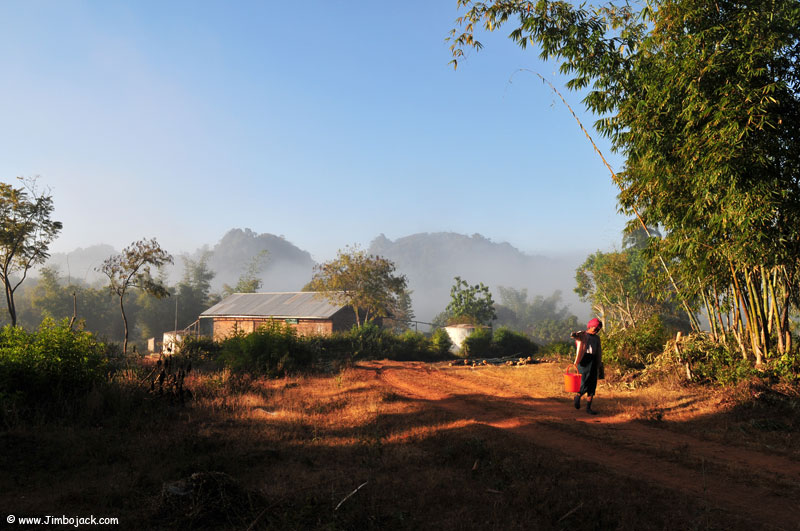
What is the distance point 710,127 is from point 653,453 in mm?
6035

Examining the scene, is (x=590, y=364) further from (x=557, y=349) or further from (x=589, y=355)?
(x=557, y=349)

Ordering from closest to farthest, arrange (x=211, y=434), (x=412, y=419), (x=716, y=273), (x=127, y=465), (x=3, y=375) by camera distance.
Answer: (x=127, y=465) → (x=211, y=434) → (x=3, y=375) → (x=412, y=419) → (x=716, y=273)

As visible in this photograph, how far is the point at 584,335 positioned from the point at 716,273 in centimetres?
426

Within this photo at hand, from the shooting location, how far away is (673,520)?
13.4 feet

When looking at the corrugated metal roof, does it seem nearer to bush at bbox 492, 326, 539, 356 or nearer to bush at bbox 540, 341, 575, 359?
bush at bbox 492, 326, 539, 356

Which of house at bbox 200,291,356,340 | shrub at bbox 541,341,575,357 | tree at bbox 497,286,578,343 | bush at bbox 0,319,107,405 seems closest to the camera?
bush at bbox 0,319,107,405

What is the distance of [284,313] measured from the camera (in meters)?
38.2

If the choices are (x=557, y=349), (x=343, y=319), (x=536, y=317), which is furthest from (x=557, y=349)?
(x=536, y=317)

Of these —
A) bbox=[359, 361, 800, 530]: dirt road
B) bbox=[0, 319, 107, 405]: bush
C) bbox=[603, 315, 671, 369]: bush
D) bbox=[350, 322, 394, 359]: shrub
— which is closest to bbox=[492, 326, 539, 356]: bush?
bbox=[350, 322, 394, 359]: shrub

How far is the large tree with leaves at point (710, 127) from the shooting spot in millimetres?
7965

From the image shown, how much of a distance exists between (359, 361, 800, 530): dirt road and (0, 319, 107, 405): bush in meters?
7.35

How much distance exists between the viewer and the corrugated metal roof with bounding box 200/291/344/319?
36812mm

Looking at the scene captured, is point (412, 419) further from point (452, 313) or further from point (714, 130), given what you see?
point (452, 313)

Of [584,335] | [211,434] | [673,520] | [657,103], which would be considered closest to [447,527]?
[673,520]
